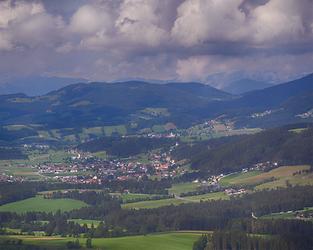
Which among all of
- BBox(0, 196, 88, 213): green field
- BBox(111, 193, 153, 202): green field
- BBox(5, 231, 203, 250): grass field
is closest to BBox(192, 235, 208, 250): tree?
BBox(5, 231, 203, 250): grass field

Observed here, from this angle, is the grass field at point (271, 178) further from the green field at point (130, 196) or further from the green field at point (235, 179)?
the green field at point (130, 196)

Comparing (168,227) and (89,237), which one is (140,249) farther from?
(168,227)

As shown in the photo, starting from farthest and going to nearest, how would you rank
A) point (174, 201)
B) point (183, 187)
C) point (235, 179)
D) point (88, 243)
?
point (235, 179), point (183, 187), point (174, 201), point (88, 243)

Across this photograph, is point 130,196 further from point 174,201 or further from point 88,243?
point 88,243

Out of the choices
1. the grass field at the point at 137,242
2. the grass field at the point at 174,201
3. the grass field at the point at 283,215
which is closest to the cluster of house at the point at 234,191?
the grass field at the point at 174,201

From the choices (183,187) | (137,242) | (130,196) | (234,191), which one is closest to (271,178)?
(234,191)

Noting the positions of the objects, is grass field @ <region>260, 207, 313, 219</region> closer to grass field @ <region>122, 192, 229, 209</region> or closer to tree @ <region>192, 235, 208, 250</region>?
grass field @ <region>122, 192, 229, 209</region>

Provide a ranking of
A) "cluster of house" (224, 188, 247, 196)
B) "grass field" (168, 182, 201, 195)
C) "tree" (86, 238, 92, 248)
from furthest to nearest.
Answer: "grass field" (168, 182, 201, 195) < "cluster of house" (224, 188, 247, 196) < "tree" (86, 238, 92, 248)
